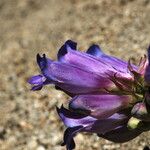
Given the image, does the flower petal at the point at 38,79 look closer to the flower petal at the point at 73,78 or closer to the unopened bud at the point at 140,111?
the flower petal at the point at 73,78

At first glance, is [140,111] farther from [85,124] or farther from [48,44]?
[48,44]

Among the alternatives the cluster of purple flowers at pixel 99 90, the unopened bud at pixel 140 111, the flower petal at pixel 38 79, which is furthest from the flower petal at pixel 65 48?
the unopened bud at pixel 140 111

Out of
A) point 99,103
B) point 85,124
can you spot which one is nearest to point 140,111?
point 99,103

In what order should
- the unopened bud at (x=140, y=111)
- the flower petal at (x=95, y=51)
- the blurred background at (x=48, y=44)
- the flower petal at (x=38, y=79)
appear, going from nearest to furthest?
1. the unopened bud at (x=140, y=111)
2. the flower petal at (x=38, y=79)
3. the flower petal at (x=95, y=51)
4. the blurred background at (x=48, y=44)

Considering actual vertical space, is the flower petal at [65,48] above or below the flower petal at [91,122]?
above

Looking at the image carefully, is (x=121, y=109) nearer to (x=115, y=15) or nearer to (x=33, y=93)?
(x=33, y=93)

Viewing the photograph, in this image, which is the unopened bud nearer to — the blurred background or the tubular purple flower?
the tubular purple flower

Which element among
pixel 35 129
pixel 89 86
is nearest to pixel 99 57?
pixel 89 86
